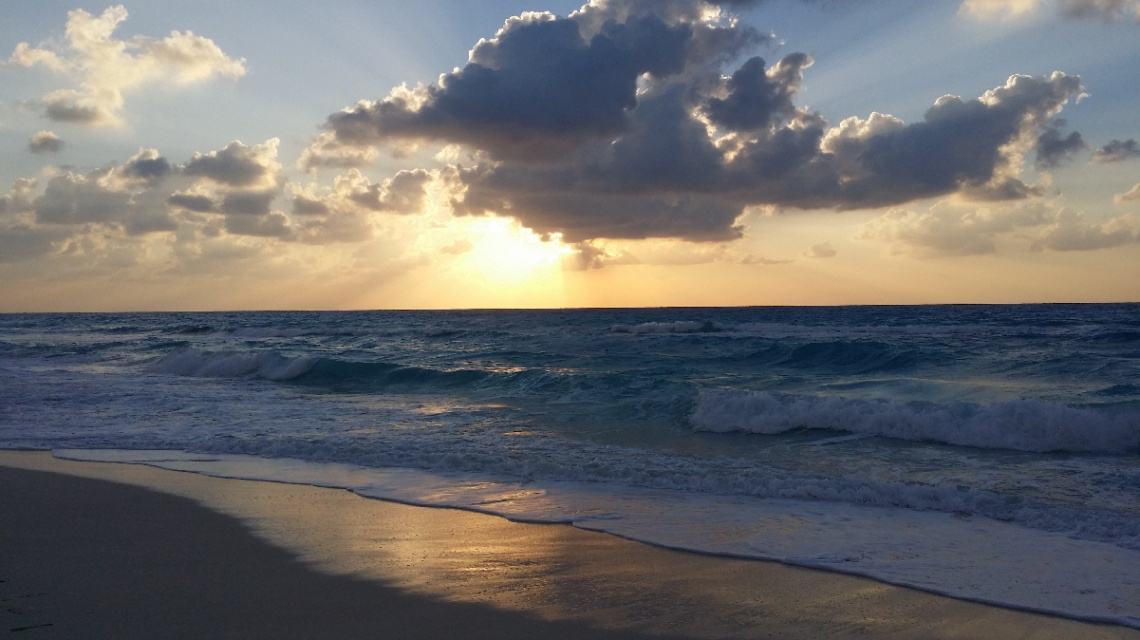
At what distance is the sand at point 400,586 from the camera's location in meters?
4.82

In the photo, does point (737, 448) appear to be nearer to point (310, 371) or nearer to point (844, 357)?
point (844, 357)

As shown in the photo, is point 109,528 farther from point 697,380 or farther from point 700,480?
point 697,380

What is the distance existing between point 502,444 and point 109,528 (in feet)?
20.8

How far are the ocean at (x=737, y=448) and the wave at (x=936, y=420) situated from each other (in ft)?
0.13

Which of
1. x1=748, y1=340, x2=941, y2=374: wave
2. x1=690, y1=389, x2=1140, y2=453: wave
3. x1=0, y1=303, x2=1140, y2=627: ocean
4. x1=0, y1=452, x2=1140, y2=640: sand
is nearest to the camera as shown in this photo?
x1=0, y1=452, x2=1140, y2=640: sand

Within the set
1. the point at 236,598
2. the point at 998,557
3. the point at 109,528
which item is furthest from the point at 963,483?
the point at 109,528

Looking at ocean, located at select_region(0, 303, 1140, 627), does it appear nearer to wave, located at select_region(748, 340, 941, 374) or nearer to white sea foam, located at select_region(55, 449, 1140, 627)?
white sea foam, located at select_region(55, 449, 1140, 627)

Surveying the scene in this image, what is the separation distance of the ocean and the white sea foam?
0.11 ft

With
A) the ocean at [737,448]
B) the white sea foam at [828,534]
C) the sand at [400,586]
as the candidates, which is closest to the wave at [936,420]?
the ocean at [737,448]

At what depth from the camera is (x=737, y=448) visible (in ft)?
41.2

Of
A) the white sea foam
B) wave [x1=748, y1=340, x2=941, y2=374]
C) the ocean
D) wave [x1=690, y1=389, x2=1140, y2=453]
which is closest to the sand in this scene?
the white sea foam

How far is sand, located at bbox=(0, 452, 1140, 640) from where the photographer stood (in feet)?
15.8

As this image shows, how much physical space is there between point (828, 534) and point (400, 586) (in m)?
4.16

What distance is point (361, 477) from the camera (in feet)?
32.3
